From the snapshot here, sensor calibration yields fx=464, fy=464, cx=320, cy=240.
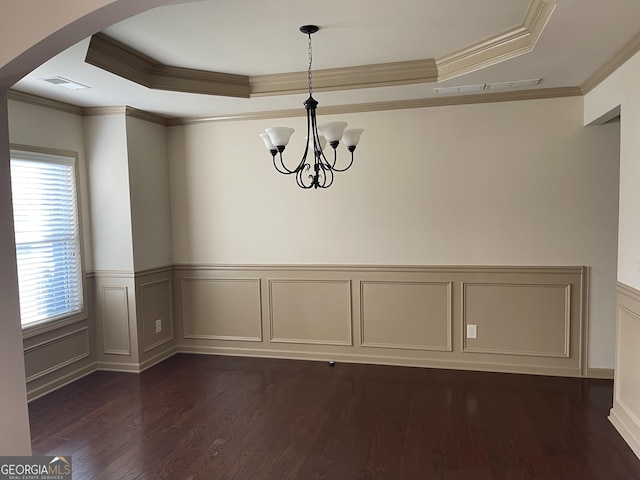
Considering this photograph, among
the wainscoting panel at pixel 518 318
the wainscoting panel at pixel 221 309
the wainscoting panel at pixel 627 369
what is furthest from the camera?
the wainscoting panel at pixel 221 309

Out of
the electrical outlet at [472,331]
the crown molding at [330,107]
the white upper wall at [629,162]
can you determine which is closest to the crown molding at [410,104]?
the crown molding at [330,107]

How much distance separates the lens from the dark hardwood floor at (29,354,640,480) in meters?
2.68

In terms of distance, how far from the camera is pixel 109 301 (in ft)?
14.4

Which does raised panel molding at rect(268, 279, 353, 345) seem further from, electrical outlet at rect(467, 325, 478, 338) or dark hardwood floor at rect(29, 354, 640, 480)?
electrical outlet at rect(467, 325, 478, 338)

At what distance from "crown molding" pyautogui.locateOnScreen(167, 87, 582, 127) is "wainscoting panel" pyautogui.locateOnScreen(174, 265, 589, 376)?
145cm

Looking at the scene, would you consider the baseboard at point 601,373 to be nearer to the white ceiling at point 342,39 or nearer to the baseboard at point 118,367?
the white ceiling at point 342,39

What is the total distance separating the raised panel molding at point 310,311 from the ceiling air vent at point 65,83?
236 cm

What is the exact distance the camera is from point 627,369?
9.64ft

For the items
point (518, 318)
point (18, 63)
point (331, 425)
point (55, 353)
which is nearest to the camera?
point (18, 63)

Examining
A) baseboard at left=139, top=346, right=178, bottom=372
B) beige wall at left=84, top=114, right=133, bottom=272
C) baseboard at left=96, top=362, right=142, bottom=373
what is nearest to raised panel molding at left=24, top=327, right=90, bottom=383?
baseboard at left=96, top=362, right=142, bottom=373

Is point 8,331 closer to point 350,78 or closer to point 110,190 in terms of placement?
point 110,190

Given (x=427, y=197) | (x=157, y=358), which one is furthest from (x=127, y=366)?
(x=427, y=197)

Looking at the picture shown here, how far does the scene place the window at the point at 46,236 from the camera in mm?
3617

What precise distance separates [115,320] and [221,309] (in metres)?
1.00
